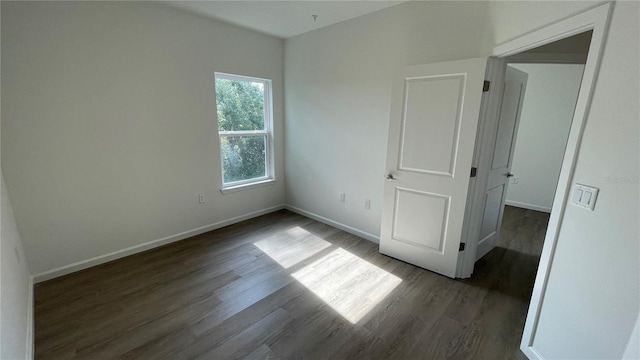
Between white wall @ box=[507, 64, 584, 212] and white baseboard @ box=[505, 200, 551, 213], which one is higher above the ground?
white wall @ box=[507, 64, 584, 212]

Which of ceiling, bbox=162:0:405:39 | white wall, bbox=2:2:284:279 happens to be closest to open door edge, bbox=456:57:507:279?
ceiling, bbox=162:0:405:39

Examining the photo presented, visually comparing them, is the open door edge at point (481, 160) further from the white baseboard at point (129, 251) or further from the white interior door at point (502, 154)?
the white baseboard at point (129, 251)

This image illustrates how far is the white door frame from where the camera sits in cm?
125

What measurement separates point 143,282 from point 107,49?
212 cm

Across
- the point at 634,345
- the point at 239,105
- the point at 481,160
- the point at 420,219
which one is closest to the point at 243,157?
the point at 239,105

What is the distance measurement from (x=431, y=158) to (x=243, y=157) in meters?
2.49

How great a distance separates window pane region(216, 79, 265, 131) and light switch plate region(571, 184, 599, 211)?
11.0 feet

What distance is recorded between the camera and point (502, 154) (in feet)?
8.51

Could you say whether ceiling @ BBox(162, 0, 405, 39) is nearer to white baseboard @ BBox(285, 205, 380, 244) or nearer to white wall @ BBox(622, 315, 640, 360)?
white baseboard @ BBox(285, 205, 380, 244)

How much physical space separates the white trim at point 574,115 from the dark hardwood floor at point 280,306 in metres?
0.36

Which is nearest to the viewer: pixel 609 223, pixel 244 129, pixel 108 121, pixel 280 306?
pixel 609 223

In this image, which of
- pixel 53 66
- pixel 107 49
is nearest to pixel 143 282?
pixel 53 66

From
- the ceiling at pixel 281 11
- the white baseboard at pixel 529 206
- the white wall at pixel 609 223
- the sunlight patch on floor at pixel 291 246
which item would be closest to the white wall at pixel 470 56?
the white wall at pixel 609 223

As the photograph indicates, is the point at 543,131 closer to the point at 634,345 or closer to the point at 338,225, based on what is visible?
the point at 338,225
